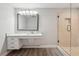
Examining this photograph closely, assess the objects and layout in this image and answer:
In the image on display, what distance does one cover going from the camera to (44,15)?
552cm

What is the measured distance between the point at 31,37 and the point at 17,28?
0.94 metres

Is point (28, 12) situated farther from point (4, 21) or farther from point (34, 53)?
point (34, 53)

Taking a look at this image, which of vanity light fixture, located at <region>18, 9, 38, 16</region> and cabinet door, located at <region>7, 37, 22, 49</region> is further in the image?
vanity light fixture, located at <region>18, 9, 38, 16</region>

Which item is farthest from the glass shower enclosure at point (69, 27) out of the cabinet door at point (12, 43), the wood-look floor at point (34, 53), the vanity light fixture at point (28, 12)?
the cabinet door at point (12, 43)

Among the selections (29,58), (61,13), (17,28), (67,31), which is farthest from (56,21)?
(29,58)

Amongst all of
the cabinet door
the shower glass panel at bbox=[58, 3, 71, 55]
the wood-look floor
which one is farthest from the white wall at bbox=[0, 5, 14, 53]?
the shower glass panel at bbox=[58, 3, 71, 55]

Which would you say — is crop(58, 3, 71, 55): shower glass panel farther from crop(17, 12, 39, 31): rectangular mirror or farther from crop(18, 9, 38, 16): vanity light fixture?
crop(18, 9, 38, 16): vanity light fixture

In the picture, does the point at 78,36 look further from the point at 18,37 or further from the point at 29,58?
the point at 29,58

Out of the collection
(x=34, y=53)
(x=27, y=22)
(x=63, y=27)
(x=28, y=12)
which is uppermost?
(x=28, y=12)

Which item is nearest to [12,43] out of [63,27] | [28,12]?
[28,12]

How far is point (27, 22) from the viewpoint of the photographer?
557 centimetres

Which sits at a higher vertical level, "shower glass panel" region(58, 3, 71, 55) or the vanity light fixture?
the vanity light fixture

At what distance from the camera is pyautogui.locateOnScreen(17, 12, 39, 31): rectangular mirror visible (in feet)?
18.3

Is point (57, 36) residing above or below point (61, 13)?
below
